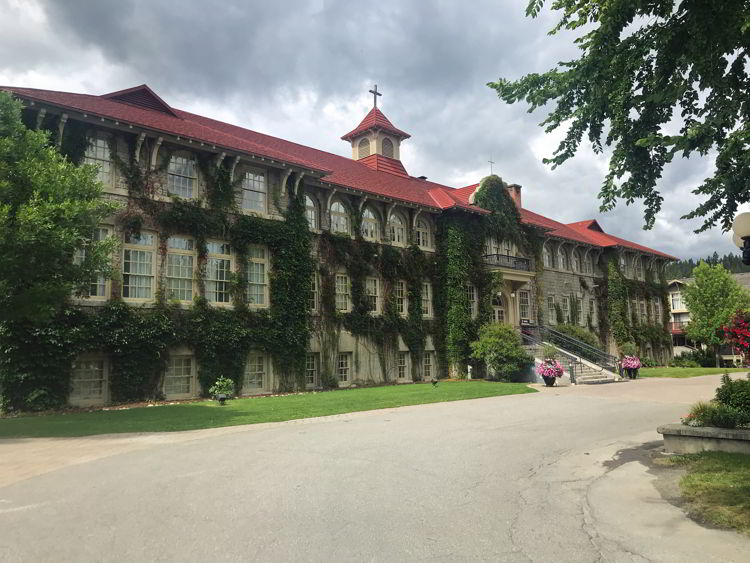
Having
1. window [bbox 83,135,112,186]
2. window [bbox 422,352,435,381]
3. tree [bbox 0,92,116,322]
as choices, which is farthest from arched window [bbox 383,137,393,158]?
tree [bbox 0,92,116,322]

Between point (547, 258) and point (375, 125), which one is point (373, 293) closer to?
point (375, 125)

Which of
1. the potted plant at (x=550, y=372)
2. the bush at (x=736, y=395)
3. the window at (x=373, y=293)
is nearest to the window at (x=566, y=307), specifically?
the potted plant at (x=550, y=372)

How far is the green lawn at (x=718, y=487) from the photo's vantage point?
5.55 m

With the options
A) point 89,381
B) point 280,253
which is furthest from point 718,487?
point 280,253

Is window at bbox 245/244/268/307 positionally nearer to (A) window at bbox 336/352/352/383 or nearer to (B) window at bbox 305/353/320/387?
(B) window at bbox 305/353/320/387

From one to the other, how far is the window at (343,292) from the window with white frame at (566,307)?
1955 centimetres

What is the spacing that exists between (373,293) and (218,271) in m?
8.35

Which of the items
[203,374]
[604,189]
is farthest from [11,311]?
[604,189]

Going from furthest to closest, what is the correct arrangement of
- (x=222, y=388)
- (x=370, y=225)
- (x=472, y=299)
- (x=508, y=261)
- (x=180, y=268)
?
(x=508, y=261)
(x=472, y=299)
(x=370, y=225)
(x=180, y=268)
(x=222, y=388)

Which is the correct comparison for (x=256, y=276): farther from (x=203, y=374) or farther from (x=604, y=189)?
(x=604, y=189)

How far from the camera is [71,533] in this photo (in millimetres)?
5352

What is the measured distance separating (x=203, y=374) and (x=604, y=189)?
52.8 ft

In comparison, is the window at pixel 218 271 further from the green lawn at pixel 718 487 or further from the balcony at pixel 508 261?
the green lawn at pixel 718 487

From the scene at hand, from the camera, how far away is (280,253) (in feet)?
76.1
